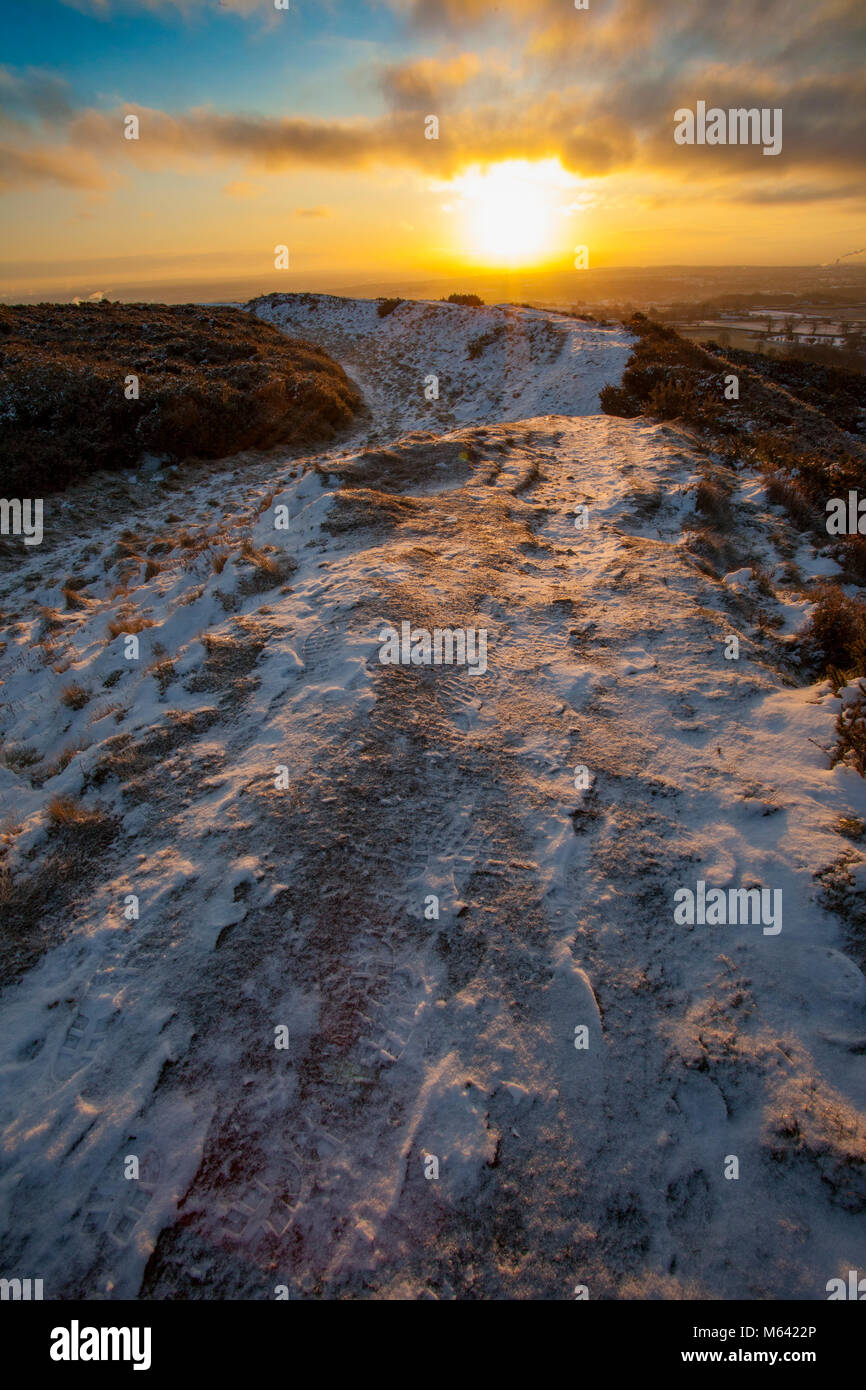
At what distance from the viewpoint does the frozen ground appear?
8.68ft

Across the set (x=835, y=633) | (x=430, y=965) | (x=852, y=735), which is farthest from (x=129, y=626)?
(x=835, y=633)

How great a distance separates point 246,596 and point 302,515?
2.86 m

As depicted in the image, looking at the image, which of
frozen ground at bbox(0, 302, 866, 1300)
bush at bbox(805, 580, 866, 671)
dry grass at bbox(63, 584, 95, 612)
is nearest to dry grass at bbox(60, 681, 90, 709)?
frozen ground at bbox(0, 302, 866, 1300)

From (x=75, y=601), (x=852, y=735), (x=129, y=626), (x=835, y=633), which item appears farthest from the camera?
(x=75, y=601)

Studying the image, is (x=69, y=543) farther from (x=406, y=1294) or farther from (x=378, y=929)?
(x=406, y=1294)

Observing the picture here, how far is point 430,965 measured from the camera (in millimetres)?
3600

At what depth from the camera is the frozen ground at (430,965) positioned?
2646 millimetres

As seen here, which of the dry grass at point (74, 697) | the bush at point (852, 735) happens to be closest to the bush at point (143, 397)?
the dry grass at point (74, 697)

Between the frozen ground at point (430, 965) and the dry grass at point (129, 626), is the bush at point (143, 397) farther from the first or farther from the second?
the frozen ground at point (430, 965)

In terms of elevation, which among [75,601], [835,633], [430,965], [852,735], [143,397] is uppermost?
[143,397]

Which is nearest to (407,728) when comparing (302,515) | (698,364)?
(302,515)

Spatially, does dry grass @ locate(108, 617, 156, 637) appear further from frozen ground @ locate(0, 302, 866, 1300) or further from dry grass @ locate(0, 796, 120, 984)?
dry grass @ locate(0, 796, 120, 984)

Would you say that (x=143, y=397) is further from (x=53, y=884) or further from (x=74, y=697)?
(x=53, y=884)

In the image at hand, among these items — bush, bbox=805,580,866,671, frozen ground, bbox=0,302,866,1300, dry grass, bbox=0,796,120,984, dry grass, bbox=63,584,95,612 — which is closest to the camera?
frozen ground, bbox=0,302,866,1300
